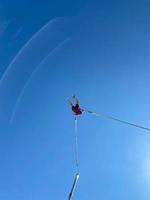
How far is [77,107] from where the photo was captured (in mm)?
25938
